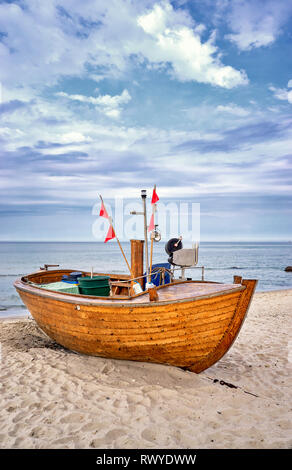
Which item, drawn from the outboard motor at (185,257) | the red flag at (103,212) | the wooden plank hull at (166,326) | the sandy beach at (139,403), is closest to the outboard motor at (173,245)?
the outboard motor at (185,257)

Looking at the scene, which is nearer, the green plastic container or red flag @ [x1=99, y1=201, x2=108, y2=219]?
the green plastic container

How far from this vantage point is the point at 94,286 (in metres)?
6.36

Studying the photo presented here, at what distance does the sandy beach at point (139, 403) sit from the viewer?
142 inches

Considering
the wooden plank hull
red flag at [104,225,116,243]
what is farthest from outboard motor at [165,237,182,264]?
the wooden plank hull

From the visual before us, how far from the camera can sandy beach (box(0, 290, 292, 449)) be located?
142 inches

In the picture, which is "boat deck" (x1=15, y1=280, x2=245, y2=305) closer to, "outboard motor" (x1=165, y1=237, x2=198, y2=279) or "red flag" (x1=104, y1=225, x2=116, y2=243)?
"outboard motor" (x1=165, y1=237, x2=198, y2=279)

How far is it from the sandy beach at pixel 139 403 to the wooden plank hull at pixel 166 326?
0.36 metres

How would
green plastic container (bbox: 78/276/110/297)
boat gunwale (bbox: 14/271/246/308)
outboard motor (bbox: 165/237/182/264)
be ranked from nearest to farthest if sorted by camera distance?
boat gunwale (bbox: 14/271/246/308) < green plastic container (bbox: 78/276/110/297) < outboard motor (bbox: 165/237/182/264)

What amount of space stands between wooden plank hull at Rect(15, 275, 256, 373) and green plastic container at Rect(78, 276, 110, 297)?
2.02 ft

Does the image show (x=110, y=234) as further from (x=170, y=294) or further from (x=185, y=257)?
(x=170, y=294)

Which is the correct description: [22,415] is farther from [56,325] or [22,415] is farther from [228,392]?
[228,392]

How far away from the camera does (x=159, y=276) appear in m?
7.15
